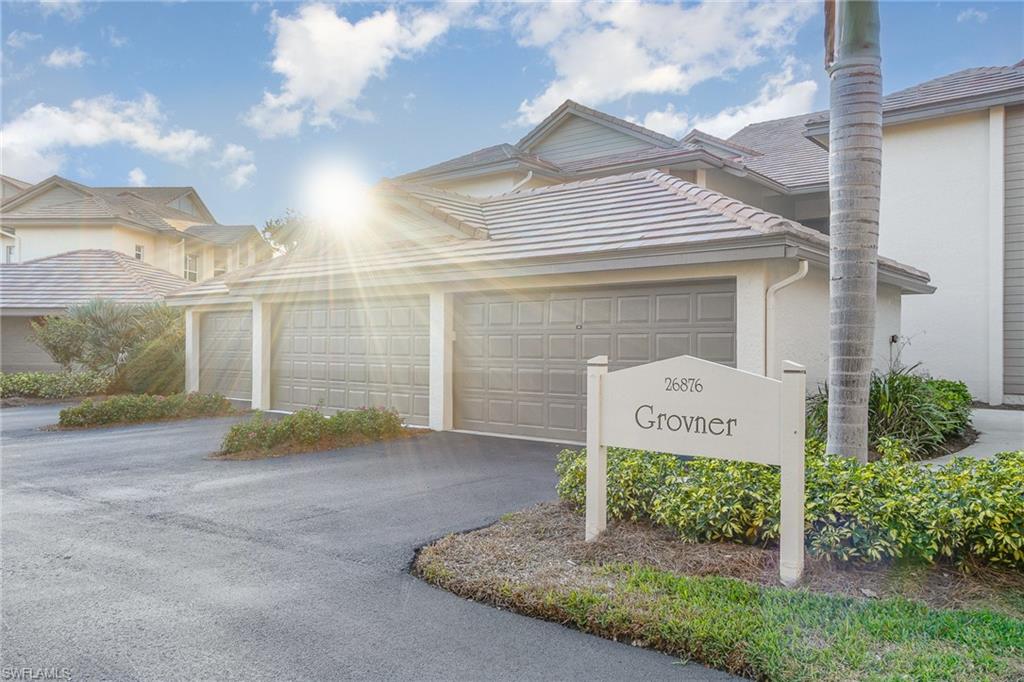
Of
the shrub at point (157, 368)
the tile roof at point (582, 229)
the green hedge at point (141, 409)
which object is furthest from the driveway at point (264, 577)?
the shrub at point (157, 368)

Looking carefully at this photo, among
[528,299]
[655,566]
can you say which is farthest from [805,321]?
[655,566]

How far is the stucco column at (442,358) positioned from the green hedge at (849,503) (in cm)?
591

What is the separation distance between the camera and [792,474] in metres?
4.25

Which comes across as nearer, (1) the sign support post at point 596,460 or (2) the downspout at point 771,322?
(1) the sign support post at point 596,460

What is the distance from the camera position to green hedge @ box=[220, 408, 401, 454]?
9.48 m

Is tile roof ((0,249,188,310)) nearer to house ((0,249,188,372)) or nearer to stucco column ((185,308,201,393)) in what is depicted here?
house ((0,249,188,372))

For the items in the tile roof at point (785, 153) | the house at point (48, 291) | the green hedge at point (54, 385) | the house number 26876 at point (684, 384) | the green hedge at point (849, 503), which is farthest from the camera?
the house at point (48, 291)

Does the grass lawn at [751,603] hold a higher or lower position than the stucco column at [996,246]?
lower

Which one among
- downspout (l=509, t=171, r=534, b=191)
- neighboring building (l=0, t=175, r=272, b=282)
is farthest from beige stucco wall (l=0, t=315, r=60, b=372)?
downspout (l=509, t=171, r=534, b=191)

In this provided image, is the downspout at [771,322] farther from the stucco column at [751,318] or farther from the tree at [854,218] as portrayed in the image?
the tree at [854,218]

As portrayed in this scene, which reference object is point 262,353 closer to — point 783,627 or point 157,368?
point 157,368

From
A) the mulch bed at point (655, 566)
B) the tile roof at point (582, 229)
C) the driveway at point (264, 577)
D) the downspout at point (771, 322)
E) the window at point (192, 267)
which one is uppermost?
the window at point (192, 267)

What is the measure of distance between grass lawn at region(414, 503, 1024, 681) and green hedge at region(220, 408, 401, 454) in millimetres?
5437

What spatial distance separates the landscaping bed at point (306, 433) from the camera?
31.0 ft
